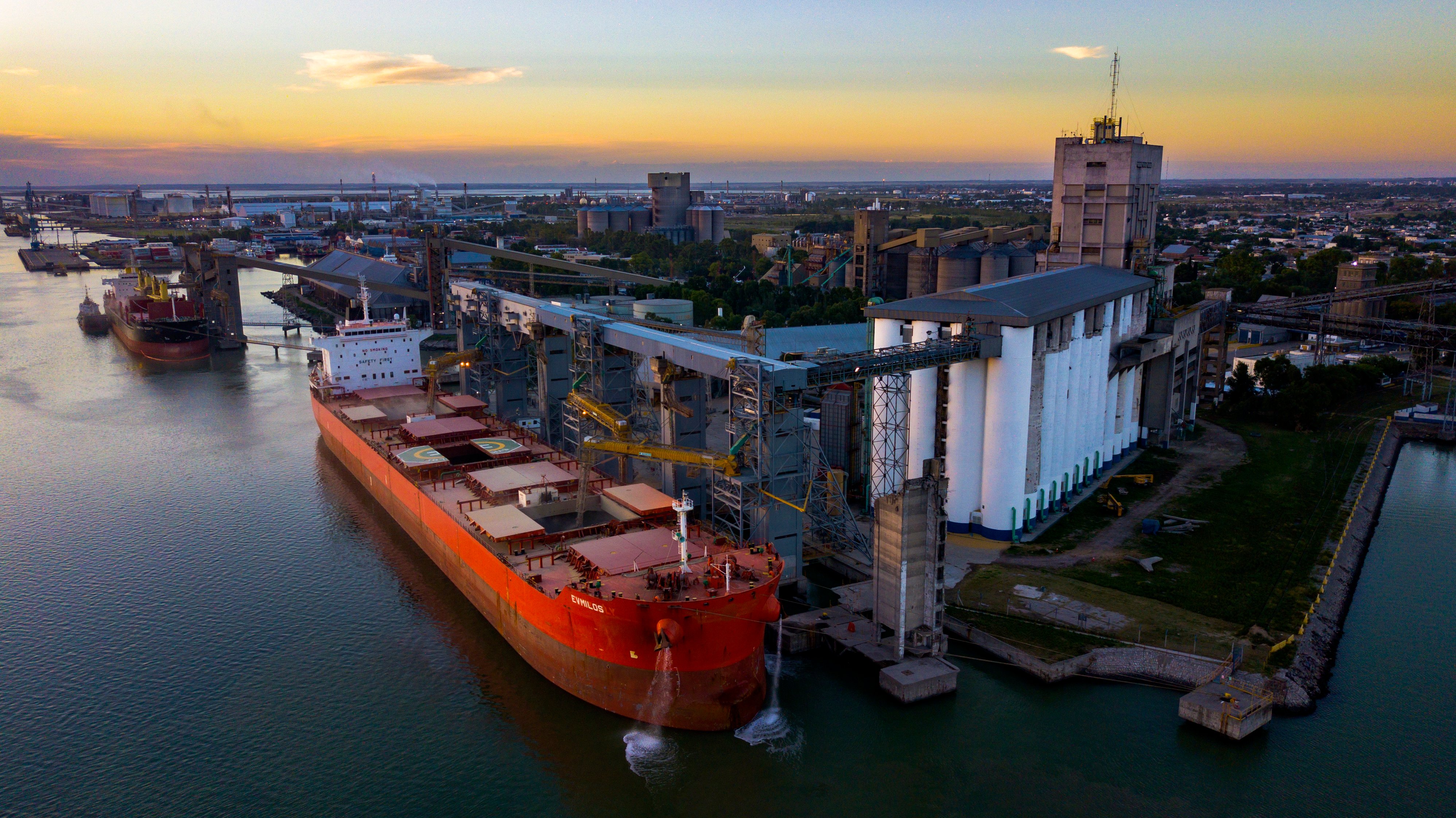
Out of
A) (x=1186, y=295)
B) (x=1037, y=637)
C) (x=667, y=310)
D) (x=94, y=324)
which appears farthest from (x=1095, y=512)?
(x=94, y=324)

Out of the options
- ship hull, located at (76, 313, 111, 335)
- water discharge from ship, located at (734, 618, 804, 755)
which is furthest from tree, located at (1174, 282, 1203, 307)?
ship hull, located at (76, 313, 111, 335)

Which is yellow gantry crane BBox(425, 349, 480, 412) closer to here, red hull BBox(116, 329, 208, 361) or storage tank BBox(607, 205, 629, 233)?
red hull BBox(116, 329, 208, 361)

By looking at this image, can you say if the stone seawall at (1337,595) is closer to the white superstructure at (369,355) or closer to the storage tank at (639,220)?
the white superstructure at (369,355)

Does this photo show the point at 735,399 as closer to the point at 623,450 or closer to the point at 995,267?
the point at 623,450

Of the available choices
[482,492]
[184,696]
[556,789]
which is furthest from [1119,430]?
[184,696]

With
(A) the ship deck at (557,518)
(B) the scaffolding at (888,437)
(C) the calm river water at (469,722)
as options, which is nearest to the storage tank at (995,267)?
(C) the calm river water at (469,722)
